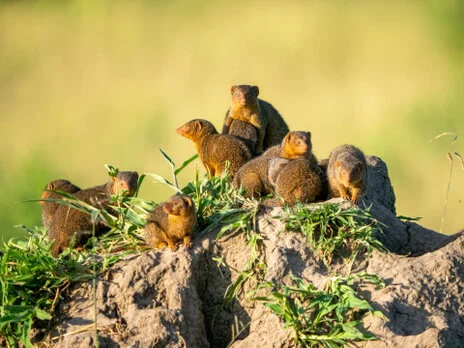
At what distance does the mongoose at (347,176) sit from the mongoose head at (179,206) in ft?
4.84

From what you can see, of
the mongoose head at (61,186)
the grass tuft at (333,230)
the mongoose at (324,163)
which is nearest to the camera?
the grass tuft at (333,230)

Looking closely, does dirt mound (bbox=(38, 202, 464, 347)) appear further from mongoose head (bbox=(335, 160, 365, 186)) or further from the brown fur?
the brown fur

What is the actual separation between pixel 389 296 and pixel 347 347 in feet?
1.78

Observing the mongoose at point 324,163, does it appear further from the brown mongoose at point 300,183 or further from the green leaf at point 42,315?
the green leaf at point 42,315

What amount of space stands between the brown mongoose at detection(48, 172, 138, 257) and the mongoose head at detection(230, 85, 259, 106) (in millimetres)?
2244

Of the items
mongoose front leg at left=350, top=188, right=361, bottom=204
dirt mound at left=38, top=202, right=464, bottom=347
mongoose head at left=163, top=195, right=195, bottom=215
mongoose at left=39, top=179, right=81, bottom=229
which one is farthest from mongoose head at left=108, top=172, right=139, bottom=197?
mongoose front leg at left=350, top=188, right=361, bottom=204

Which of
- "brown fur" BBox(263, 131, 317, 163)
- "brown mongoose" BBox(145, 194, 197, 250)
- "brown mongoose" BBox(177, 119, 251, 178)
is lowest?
"brown mongoose" BBox(145, 194, 197, 250)

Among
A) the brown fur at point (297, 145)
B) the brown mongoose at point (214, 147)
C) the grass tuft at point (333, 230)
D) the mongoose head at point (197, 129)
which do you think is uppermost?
the mongoose head at point (197, 129)

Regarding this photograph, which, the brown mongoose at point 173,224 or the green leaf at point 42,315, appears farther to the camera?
the brown mongoose at point 173,224

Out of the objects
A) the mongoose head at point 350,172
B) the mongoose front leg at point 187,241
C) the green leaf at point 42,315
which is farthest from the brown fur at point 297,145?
the green leaf at point 42,315

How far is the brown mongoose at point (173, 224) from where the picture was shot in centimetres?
747

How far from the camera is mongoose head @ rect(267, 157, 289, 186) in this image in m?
8.54

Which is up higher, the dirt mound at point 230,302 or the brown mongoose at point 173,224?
the brown mongoose at point 173,224

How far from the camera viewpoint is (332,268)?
7312 millimetres
